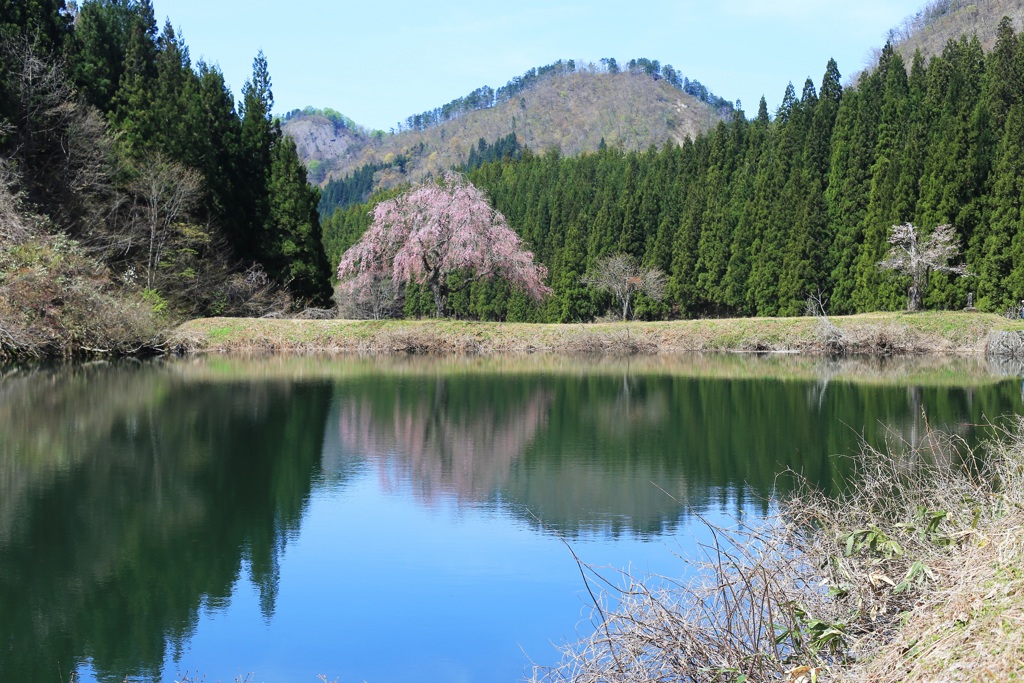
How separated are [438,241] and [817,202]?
18.7 m

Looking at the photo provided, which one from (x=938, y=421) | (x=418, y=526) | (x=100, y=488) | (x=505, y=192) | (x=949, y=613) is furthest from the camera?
(x=505, y=192)

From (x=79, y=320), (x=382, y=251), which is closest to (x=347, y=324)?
(x=382, y=251)

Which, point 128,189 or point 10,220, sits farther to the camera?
point 128,189

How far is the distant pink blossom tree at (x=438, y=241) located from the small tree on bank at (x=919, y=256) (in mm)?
14401

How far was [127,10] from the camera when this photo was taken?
50.1m

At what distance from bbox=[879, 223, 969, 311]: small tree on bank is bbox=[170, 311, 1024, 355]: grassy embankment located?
1.95m

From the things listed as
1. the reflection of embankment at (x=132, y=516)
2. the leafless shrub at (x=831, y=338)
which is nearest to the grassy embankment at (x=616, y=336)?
the leafless shrub at (x=831, y=338)

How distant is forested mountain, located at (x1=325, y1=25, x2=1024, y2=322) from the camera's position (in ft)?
127

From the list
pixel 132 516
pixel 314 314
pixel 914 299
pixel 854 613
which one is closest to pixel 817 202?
pixel 914 299

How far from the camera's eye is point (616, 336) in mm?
36281

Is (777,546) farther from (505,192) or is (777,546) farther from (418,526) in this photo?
(505,192)

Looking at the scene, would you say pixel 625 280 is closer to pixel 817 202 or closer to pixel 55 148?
pixel 817 202

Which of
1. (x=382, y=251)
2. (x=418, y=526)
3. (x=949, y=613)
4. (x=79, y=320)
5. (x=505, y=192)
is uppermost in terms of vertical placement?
(x=505, y=192)

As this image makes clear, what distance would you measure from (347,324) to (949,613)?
31.8 metres
